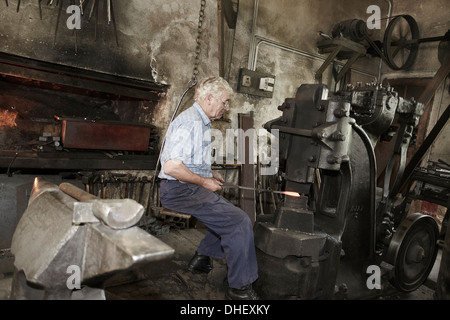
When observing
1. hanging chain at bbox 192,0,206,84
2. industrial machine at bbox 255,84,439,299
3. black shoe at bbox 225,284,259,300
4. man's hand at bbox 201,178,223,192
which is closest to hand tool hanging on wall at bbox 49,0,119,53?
hanging chain at bbox 192,0,206,84

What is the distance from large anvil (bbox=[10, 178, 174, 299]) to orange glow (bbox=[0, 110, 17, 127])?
2.68m

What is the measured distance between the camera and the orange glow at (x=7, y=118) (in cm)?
350

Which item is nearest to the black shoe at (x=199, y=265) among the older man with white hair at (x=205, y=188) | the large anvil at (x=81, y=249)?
the older man with white hair at (x=205, y=188)

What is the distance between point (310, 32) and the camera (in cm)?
528

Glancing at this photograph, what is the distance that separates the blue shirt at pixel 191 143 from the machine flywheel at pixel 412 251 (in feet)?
5.55

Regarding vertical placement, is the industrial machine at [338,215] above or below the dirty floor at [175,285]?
above

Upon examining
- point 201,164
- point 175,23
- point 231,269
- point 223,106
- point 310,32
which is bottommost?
point 231,269

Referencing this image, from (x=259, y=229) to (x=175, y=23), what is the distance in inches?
119

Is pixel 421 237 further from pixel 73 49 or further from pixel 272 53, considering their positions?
pixel 73 49

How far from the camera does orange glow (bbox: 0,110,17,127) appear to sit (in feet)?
11.5

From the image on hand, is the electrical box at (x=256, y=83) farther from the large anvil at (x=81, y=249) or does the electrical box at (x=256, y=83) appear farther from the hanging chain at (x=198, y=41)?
the large anvil at (x=81, y=249)

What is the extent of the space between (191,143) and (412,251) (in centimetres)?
213

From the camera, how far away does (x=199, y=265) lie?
2.80 m

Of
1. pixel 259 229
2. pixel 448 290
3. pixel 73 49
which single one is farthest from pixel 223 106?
pixel 448 290
